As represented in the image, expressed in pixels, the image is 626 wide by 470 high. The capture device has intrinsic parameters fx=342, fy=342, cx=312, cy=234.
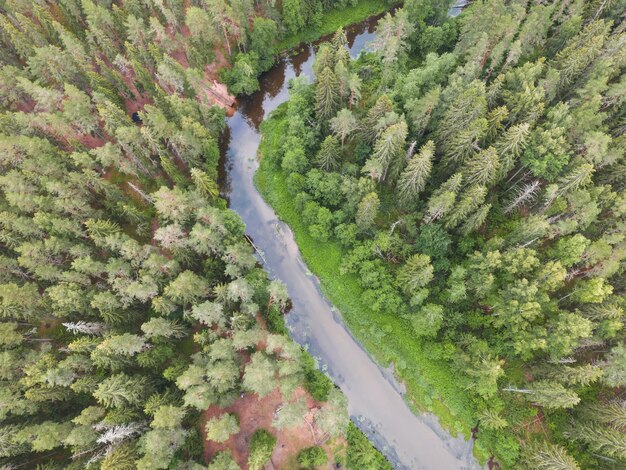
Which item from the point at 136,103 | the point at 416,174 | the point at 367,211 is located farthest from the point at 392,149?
the point at 136,103

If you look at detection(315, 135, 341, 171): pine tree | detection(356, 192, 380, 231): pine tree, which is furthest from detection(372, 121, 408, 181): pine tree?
detection(315, 135, 341, 171): pine tree

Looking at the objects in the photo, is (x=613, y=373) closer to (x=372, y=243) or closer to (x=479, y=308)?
(x=479, y=308)

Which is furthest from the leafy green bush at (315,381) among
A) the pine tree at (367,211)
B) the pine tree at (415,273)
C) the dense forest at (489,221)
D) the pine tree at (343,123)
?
the pine tree at (343,123)

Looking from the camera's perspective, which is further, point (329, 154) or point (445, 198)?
point (329, 154)

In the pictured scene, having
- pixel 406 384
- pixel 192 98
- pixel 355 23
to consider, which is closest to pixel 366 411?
pixel 406 384

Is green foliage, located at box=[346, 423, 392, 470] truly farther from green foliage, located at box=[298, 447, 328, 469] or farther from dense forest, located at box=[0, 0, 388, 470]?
green foliage, located at box=[298, 447, 328, 469]

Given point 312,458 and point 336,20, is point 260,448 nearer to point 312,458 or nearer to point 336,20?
point 312,458
